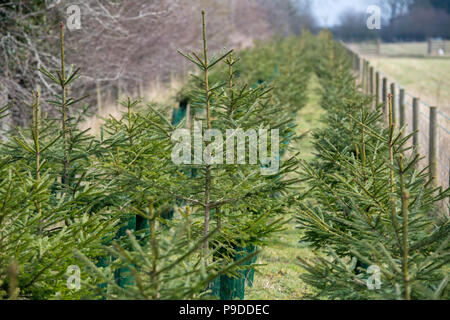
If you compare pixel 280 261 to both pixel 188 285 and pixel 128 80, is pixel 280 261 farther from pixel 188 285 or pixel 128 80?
pixel 128 80

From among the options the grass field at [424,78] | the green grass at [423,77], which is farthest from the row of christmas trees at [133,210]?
the green grass at [423,77]

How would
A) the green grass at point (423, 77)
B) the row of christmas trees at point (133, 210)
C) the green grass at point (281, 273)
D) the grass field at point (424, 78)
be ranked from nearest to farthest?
the row of christmas trees at point (133, 210) → the green grass at point (281, 273) → the grass field at point (424, 78) → the green grass at point (423, 77)

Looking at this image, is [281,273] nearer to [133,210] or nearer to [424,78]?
[133,210]

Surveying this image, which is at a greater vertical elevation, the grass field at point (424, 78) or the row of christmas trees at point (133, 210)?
the grass field at point (424, 78)

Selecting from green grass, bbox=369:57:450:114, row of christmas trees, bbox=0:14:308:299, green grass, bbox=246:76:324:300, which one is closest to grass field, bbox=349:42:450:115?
green grass, bbox=369:57:450:114

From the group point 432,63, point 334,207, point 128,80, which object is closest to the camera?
point 334,207

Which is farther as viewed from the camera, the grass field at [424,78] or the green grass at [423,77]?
the green grass at [423,77]

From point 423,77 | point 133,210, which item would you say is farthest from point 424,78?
point 133,210

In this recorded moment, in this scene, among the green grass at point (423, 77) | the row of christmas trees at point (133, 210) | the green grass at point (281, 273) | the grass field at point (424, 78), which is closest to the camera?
the row of christmas trees at point (133, 210)

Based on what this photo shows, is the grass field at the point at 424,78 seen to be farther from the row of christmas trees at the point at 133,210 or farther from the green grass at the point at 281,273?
the row of christmas trees at the point at 133,210

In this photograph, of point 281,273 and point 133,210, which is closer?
point 133,210
